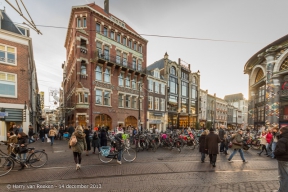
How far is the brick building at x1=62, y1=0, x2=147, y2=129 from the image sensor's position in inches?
840

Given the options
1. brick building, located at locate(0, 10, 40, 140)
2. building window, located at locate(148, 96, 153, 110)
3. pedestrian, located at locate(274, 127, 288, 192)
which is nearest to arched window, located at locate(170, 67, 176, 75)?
building window, located at locate(148, 96, 153, 110)

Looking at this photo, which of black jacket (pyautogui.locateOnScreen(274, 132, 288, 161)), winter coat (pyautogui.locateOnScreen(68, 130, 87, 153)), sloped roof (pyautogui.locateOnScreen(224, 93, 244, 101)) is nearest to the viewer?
black jacket (pyautogui.locateOnScreen(274, 132, 288, 161))

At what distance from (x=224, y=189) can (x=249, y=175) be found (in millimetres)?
2115

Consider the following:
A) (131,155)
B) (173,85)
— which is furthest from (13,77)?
(173,85)

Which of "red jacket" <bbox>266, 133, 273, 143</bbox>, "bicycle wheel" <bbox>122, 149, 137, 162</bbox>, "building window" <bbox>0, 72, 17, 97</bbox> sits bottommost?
"bicycle wheel" <bbox>122, 149, 137, 162</bbox>

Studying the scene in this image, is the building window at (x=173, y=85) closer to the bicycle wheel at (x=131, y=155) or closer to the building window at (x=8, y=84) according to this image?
the building window at (x=8, y=84)

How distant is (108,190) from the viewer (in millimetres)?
4770

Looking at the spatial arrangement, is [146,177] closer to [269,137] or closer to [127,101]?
[269,137]

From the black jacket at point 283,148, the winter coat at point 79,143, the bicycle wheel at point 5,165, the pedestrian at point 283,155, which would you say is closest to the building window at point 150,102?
the winter coat at point 79,143

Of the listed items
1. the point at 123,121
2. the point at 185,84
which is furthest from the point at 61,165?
the point at 185,84

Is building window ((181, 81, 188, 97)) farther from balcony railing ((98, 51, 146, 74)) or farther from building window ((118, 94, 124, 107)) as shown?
building window ((118, 94, 124, 107))

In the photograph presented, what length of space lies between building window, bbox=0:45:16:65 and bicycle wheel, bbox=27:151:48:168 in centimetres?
1301

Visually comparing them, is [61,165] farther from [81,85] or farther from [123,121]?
[123,121]

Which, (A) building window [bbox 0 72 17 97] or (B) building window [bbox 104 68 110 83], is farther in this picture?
(B) building window [bbox 104 68 110 83]
